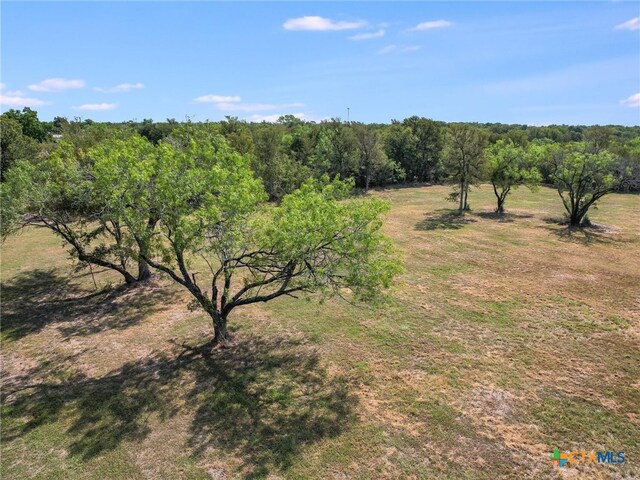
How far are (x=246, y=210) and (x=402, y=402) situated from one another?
29.2 ft

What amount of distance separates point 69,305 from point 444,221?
3421 centimetres

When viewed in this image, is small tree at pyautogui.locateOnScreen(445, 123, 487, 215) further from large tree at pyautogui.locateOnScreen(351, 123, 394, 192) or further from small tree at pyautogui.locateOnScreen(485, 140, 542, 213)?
large tree at pyautogui.locateOnScreen(351, 123, 394, 192)

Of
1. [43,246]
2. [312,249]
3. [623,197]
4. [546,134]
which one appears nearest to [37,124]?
[43,246]

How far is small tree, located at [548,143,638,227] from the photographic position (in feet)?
112

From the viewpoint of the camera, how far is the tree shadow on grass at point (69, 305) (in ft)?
63.7

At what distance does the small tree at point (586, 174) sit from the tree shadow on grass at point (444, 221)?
921cm

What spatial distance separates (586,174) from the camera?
3494 cm

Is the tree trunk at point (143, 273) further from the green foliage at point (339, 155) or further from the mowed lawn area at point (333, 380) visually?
the green foliage at point (339, 155)

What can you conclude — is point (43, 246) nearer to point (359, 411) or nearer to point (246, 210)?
point (246, 210)

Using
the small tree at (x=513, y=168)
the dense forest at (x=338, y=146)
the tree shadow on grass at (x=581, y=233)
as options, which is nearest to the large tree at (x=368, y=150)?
the dense forest at (x=338, y=146)

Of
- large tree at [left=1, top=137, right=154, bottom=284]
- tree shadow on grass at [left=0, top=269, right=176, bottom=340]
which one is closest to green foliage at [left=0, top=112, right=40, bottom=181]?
tree shadow on grass at [left=0, top=269, right=176, bottom=340]

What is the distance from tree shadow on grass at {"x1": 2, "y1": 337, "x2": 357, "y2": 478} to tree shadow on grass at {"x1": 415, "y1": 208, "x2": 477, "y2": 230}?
25.6 m

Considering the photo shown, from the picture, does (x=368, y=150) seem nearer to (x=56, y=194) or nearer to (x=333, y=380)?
(x=56, y=194)

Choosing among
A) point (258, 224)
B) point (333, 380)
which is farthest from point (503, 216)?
point (258, 224)
